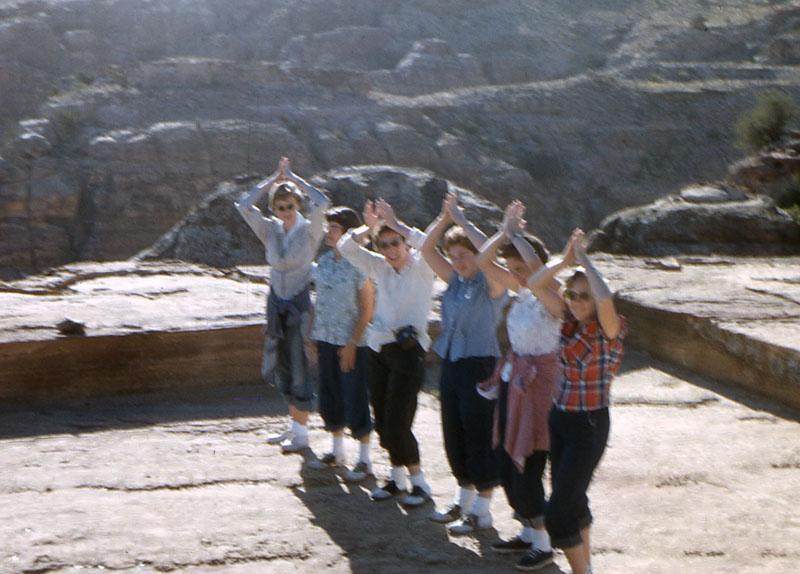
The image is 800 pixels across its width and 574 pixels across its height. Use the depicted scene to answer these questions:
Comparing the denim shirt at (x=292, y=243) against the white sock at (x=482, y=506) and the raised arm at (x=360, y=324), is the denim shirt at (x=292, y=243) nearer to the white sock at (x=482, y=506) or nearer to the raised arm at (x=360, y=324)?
the raised arm at (x=360, y=324)

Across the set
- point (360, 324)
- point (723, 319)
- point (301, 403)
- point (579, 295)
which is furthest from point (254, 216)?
point (723, 319)

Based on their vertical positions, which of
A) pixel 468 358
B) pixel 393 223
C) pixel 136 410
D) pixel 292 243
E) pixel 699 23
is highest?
pixel 699 23

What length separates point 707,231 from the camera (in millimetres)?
12398

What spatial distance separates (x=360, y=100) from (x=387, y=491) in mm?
37068

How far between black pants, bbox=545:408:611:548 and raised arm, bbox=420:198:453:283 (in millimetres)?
938

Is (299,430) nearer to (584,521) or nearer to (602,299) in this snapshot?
(584,521)

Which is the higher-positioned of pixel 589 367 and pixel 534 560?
pixel 589 367

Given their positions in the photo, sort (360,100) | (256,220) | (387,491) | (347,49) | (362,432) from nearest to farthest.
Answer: (387,491) → (362,432) → (256,220) → (360,100) → (347,49)

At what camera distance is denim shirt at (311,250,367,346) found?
5305 millimetres

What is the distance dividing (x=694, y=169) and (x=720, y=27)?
1841 centimetres

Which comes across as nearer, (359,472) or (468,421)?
(468,421)

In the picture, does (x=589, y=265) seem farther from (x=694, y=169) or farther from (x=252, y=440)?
(x=694, y=169)

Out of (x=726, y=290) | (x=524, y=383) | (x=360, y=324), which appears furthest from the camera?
(x=726, y=290)

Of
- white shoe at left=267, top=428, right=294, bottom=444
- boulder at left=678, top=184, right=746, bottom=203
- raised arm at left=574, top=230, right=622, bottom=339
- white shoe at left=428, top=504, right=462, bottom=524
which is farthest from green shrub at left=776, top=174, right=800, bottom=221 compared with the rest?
raised arm at left=574, top=230, right=622, bottom=339
